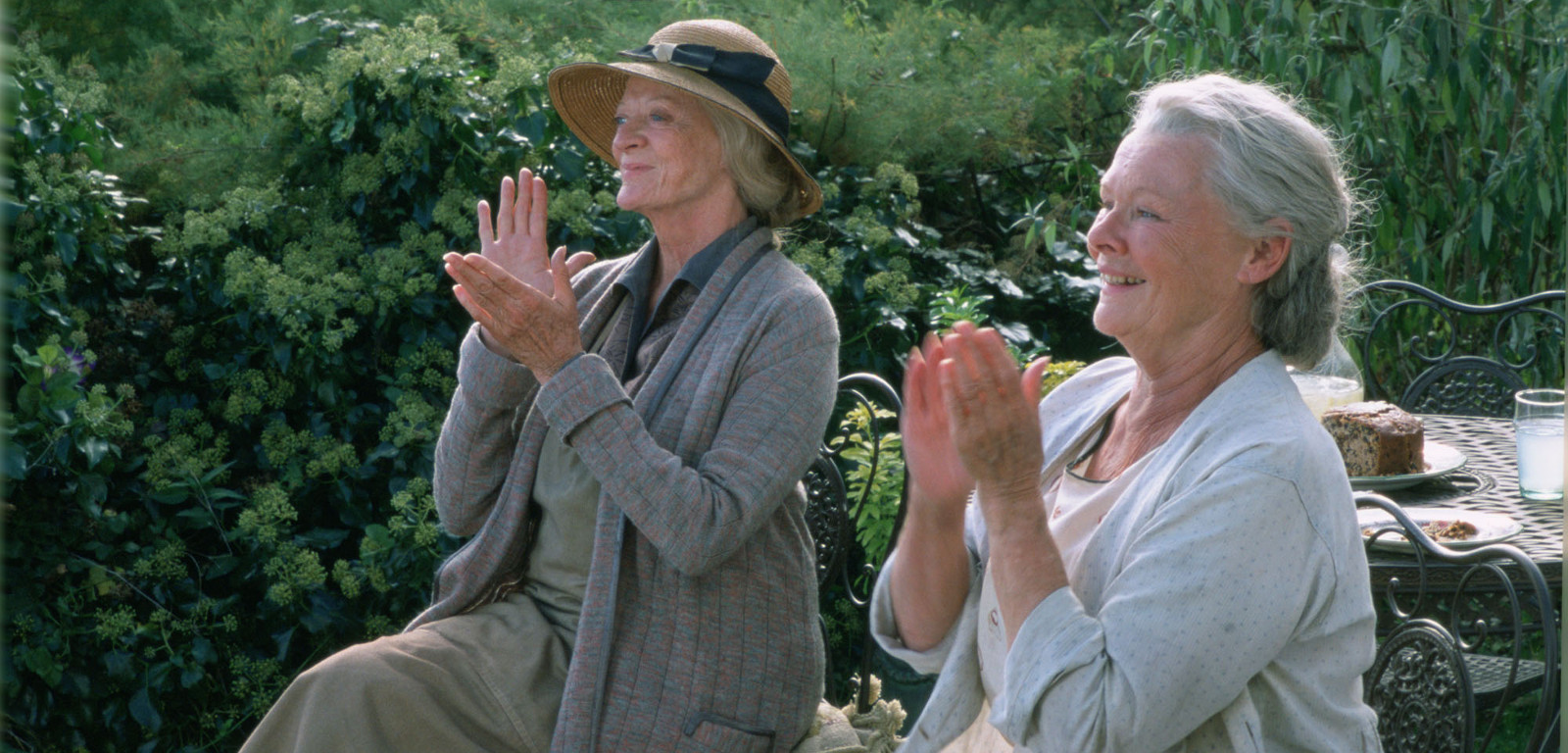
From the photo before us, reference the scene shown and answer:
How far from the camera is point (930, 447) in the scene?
169cm

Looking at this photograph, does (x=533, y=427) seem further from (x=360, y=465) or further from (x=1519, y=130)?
(x=1519, y=130)

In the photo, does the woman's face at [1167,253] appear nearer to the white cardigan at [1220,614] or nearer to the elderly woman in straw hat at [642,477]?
the white cardigan at [1220,614]

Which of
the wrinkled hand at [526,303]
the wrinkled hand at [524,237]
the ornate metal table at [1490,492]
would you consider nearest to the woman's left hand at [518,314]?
the wrinkled hand at [526,303]

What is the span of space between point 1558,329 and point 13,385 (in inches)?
154

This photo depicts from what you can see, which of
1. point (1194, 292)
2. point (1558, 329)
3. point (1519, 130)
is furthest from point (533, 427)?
point (1519, 130)

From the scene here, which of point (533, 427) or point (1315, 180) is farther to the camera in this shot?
point (533, 427)

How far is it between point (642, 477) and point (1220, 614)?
866 mm

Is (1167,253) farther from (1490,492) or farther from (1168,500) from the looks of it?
(1490,492)

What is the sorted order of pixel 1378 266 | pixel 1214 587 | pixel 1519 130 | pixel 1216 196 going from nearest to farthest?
pixel 1214 587 < pixel 1216 196 < pixel 1519 130 < pixel 1378 266

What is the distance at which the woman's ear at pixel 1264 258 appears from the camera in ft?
5.47

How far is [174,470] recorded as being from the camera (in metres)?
3.35

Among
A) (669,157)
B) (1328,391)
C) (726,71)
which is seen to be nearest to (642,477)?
(669,157)

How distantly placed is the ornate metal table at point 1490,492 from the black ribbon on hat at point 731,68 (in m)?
1.29

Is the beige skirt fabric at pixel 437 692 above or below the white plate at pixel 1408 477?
below
